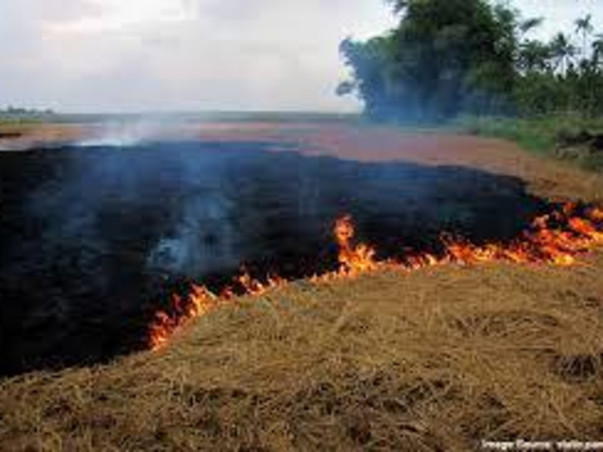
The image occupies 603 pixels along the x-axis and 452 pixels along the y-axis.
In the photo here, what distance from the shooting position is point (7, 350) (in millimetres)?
6805

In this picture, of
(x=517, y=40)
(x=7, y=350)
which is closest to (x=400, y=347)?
(x=7, y=350)

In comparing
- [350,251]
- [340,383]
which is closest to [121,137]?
[350,251]

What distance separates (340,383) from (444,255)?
5494mm

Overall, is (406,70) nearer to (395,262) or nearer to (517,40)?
(517,40)

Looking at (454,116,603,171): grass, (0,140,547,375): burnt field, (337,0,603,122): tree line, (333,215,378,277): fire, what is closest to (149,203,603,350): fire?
(333,215,378,277): fire

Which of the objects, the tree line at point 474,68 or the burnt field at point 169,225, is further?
the tree line at point 474,68

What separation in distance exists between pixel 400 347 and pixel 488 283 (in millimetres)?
1978

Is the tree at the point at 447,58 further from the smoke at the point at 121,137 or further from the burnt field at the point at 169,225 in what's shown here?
the burnt field at the point at 169,225

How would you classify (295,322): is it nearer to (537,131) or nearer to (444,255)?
(444,255)

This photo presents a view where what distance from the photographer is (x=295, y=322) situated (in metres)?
6.38

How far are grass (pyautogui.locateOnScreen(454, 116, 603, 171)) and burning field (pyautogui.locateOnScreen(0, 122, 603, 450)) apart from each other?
6.70m

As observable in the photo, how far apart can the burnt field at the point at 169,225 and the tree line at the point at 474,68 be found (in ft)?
80.2

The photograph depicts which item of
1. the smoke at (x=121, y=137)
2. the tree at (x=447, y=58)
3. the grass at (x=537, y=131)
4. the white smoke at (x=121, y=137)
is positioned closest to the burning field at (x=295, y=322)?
the grass at (x=537, y=131)

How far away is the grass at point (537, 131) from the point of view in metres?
20.2
